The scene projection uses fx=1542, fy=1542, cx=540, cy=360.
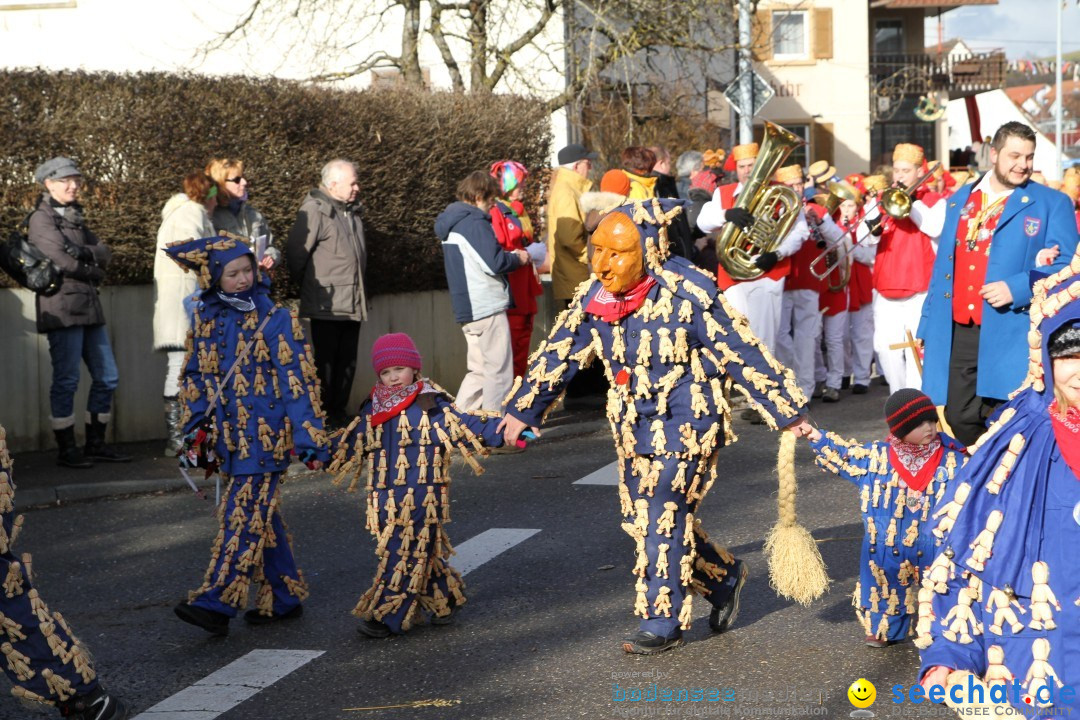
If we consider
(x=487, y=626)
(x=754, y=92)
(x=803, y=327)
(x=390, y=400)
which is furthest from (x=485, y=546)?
(x=754, y=92)

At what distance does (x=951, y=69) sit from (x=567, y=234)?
42.1m

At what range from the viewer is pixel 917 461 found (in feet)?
18.7

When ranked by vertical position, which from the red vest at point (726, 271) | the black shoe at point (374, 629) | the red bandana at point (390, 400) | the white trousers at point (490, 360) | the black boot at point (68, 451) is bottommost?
the black shoe at point (374, 629)

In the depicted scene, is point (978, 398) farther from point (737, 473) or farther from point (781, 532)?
point (737, 473)

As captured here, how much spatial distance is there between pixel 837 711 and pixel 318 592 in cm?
280

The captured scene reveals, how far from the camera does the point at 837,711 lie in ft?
17.0

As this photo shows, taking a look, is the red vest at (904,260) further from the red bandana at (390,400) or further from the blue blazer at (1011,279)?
the red bandana at (390,400)

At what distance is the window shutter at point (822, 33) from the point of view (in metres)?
43.6

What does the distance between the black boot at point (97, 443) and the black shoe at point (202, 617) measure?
4349 millimetres

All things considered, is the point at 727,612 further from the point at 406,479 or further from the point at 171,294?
the point at 171,294

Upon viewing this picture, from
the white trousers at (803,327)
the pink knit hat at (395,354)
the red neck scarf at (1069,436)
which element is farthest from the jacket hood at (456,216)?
the red neck scarf at (1069,436)

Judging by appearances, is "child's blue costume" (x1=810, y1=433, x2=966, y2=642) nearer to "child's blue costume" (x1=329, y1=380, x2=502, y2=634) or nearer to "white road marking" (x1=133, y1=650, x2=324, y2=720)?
"child's blue costume" (x1=329, y1=380, x2=502, y2=634)

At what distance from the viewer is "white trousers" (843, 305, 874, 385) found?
14258mm

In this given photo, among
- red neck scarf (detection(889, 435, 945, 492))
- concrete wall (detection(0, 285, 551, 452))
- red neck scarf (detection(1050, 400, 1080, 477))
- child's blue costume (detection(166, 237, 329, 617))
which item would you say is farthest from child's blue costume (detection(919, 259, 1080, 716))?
concrete wall (detection(0, 285, 551, 452))
